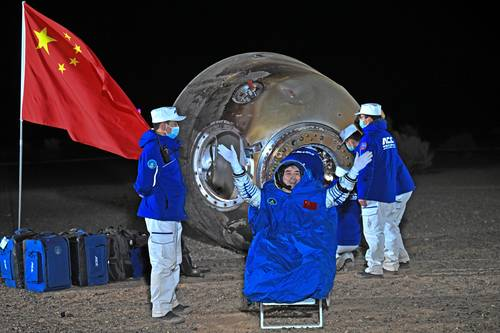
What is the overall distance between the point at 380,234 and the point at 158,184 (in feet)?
9.86

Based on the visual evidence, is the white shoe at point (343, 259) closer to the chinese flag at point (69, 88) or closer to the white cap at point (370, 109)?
the white cap at point (370, 109)

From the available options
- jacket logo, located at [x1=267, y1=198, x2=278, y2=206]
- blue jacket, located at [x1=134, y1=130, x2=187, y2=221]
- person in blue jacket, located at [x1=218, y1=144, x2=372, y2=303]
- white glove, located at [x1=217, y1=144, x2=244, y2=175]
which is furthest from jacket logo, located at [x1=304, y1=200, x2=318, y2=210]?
blue jacket, located at [x1=134, y1=130, x2=187, y2=221]

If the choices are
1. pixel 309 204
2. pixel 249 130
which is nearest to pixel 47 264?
pixel 249 130

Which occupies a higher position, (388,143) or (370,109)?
(370,109)

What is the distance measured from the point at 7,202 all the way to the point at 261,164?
34.0ft

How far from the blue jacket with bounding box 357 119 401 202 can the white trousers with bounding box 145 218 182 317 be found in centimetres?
243

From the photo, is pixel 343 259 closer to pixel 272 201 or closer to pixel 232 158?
pixel 272 201

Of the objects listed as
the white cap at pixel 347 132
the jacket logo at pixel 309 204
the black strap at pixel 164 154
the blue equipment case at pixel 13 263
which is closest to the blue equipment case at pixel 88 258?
the blue equipment case at pixel 13 263

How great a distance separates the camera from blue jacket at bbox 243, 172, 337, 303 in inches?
263

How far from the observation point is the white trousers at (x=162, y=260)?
23.6ft

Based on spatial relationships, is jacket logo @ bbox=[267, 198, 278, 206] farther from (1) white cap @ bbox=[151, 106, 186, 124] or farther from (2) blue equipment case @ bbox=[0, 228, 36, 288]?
(2) blue equipment case @ bbox=[0, 228, 36, 288]

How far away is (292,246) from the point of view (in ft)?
22.5

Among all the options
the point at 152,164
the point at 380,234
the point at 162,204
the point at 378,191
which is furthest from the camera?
the point at 380,234

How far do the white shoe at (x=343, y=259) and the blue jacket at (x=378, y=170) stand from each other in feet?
2.88
